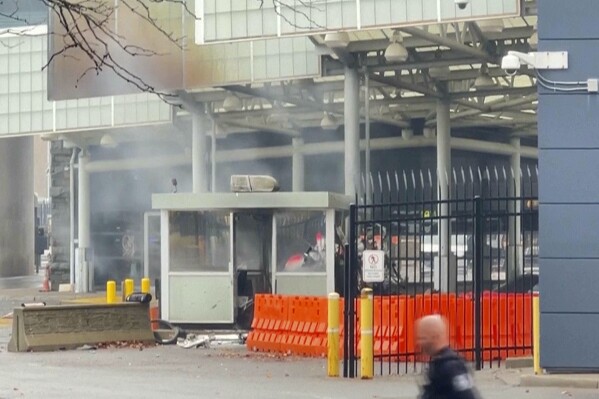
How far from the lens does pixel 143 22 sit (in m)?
34.8

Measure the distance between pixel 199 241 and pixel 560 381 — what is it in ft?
37.3

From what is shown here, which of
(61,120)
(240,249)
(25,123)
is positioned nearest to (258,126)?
(61,120)

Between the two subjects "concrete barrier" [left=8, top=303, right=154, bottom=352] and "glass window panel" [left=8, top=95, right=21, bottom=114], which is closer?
"concrete barrier" [left=8, top=303, right=154, bottom=352]

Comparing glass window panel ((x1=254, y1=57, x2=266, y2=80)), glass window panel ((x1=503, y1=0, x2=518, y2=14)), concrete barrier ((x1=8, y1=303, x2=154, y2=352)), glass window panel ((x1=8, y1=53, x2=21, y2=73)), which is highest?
glass window panel ((x1=8, y1=53, x2=21, y2=73))

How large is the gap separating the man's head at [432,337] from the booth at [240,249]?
1678 cm

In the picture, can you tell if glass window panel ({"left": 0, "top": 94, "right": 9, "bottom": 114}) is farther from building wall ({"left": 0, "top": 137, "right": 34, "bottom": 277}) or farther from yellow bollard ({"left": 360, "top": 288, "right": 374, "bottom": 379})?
yellow bollard ({"left": 360, "top": 288, "right": 374, "bottom": 379})

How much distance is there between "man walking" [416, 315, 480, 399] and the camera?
27.0 feet

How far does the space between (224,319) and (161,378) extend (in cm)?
754

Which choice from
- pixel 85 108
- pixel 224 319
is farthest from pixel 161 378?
pixel 85 108

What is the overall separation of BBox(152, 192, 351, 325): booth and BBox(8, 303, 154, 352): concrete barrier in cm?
226

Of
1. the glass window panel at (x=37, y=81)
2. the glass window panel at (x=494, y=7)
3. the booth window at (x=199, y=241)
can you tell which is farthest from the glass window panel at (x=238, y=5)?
the glass window panel at (x=37, y=81)

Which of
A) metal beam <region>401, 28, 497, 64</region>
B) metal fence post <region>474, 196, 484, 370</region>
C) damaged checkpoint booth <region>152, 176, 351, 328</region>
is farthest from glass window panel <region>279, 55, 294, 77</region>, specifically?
metal fence post <region>474, 196, 484, 370</region>

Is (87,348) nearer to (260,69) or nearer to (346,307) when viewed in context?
(346,307)

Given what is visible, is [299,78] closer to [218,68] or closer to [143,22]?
[218,68]
